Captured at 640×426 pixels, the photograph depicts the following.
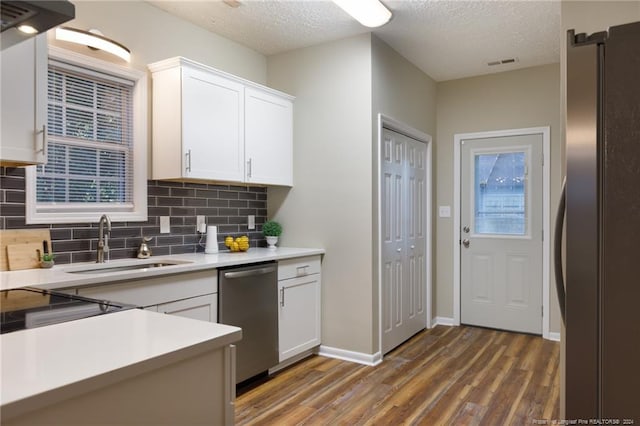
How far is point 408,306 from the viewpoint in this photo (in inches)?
164

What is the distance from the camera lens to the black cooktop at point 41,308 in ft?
3.92

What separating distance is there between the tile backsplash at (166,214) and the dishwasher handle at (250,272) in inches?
25.2

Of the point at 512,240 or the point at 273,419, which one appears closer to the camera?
the point at 273,419

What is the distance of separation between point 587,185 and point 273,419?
2.09 metres

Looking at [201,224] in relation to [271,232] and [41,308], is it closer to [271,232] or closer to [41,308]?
[271,232]

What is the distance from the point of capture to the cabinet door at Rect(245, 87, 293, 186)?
3424 mm

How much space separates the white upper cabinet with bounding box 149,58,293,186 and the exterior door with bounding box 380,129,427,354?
1.00 m

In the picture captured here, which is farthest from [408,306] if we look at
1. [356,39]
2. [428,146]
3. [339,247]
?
[356,39]

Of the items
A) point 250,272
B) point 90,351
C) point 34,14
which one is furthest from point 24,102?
point 250,272

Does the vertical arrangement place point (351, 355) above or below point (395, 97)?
below

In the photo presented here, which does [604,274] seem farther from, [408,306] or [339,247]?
[408,306]

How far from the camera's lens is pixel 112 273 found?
6.99 feet

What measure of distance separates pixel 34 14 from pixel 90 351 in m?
0.92

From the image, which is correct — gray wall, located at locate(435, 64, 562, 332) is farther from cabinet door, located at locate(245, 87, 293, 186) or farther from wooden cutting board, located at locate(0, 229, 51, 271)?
wooden cutting board, located at locate(0, 229, 51, 271)
